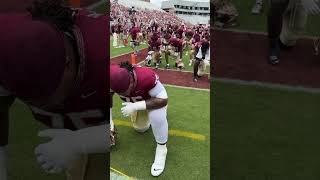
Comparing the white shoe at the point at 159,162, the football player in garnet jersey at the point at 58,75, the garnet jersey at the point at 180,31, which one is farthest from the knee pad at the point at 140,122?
the garnet jersey at the point at 180,31

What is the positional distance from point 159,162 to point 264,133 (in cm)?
78

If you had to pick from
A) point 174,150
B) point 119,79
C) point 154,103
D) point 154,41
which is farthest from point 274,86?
point 154,41

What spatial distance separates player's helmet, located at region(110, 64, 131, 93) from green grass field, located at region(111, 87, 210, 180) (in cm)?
68

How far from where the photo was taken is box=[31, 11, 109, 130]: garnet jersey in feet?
2.83

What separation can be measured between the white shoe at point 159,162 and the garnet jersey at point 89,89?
1.11 m

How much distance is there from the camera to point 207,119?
119 inches

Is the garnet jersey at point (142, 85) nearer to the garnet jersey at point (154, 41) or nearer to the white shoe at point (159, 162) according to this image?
the white shoe at point (159, 162)

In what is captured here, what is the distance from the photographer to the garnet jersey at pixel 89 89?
0.86 m

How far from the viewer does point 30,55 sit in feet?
2.29

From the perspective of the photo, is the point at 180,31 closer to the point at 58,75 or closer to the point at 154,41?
the point at 154,41

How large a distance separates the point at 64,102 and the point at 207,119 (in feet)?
7.34

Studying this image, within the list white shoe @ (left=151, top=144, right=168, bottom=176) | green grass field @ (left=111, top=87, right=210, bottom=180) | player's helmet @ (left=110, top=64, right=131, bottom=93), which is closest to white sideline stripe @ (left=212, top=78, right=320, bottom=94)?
green grass field @ (left=111, top=87, right=210, bottom=180)

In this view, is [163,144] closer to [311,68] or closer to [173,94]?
[173,94]

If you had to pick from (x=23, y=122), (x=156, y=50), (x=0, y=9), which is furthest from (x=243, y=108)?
(x=156, y=50)
